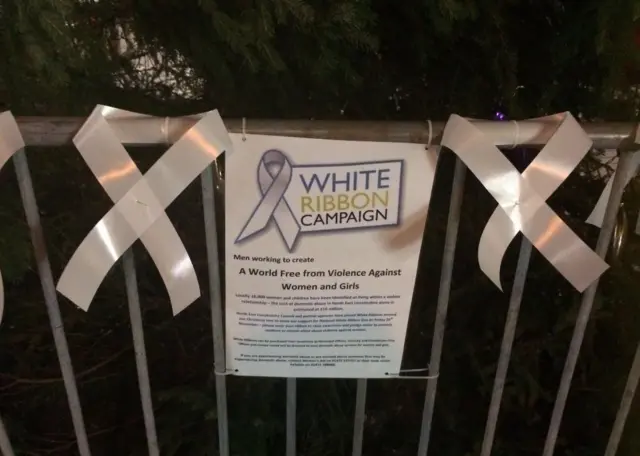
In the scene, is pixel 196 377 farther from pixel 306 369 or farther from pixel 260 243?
pixel 260 243

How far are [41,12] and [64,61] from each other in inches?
3.3

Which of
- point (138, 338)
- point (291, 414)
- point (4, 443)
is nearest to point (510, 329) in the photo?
point (291, 414)

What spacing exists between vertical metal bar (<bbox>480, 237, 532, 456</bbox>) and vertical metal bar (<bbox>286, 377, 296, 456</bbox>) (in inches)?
12.3

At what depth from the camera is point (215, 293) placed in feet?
3.28

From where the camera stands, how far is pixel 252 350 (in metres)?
1.03

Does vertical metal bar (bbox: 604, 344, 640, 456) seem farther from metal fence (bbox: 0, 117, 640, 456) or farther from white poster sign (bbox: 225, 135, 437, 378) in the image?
white poster sign (bbox: 225, 135, 437, 378)

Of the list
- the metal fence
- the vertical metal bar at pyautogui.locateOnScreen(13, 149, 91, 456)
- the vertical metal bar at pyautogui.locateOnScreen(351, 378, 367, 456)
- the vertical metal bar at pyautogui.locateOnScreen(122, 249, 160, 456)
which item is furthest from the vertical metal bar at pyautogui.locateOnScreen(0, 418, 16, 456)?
the vertical metal bar at pyautogui.locateOnScreen(351, 378, 367, 456)

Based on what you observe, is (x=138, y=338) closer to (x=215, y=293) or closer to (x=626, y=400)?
(x=215, y=293)

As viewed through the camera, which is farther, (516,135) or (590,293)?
(590,293)

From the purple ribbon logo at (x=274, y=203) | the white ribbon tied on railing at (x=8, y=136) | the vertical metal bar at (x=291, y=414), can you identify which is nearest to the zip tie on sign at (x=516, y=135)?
the purple ribbon logo at (x=274, y=203)

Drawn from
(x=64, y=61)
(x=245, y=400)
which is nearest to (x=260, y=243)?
(x=64, y=61)

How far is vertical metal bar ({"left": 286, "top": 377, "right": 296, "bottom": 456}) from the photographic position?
110 cm

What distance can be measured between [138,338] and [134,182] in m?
0.28

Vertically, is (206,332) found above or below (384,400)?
above
